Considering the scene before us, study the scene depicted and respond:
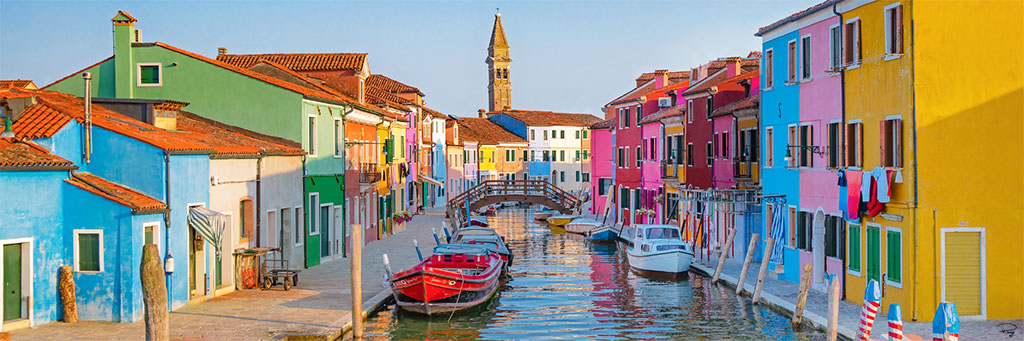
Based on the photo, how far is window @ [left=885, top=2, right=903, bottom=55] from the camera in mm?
19750

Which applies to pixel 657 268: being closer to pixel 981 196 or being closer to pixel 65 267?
pixel 981 196

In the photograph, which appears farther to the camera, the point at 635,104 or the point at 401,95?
the point at 401,95

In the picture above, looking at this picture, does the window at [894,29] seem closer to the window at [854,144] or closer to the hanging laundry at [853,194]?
the window at [854,144]

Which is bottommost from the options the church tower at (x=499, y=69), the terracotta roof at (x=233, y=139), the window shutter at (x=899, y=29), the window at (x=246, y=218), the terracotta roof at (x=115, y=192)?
the window at (x=246, y=218)

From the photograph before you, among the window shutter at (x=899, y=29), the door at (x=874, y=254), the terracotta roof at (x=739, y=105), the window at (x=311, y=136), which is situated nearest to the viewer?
the window shutter at (x=899, y=29)

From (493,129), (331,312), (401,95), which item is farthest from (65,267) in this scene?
(493,129)

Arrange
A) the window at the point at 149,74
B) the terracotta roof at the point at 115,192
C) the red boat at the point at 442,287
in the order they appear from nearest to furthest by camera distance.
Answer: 1. the terracotta roof at the point at 115,192
2. the red boat at the point at 442,287
3. the window at the point at 149,74

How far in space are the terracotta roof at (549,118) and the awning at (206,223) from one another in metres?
83.1

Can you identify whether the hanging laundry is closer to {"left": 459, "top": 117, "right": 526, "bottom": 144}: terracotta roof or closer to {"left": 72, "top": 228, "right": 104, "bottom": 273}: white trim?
{"left": 72, "top": 228, "right": 104, "bottom": 273}: white trim

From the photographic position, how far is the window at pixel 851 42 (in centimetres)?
2194

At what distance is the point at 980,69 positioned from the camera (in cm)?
1952

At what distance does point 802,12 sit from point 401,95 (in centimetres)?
3731

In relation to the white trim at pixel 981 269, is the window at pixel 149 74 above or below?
above

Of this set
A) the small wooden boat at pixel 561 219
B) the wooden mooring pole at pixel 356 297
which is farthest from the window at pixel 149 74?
the small wooden boat at pixel 561 219
